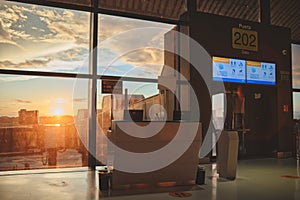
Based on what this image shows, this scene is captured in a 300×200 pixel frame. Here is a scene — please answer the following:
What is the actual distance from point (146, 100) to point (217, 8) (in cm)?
324

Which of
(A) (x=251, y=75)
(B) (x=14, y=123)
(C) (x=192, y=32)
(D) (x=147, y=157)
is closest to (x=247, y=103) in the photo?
(A) (x=251, y=75)

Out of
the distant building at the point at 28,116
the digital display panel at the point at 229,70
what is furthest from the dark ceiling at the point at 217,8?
the distant building at the point at 28,116

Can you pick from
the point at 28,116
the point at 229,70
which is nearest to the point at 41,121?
the point at 28,116

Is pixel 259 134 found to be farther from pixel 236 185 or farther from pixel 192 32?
pixel 236 185

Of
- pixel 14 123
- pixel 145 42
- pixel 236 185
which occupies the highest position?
pixel 145 42

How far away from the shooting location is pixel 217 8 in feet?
24.9

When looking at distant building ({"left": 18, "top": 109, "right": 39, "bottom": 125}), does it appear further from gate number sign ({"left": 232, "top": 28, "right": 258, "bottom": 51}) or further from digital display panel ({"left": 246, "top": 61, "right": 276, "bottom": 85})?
digital display panel ({"left": 246, "top": 61, "right": 276, "bottom": 85})

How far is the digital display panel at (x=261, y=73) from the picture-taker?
7.10 meters

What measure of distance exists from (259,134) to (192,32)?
9.97 ft

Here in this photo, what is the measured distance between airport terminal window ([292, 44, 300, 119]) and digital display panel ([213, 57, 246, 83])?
2.14 meters

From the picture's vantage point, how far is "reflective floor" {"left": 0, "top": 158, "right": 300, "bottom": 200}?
360cm

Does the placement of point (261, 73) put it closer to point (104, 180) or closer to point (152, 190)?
point (152, 190)

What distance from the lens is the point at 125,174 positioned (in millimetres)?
4008

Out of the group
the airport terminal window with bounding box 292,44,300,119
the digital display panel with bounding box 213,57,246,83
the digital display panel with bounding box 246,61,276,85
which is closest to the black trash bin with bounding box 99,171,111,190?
the digital display panel with bounding box 213,57,246,83
